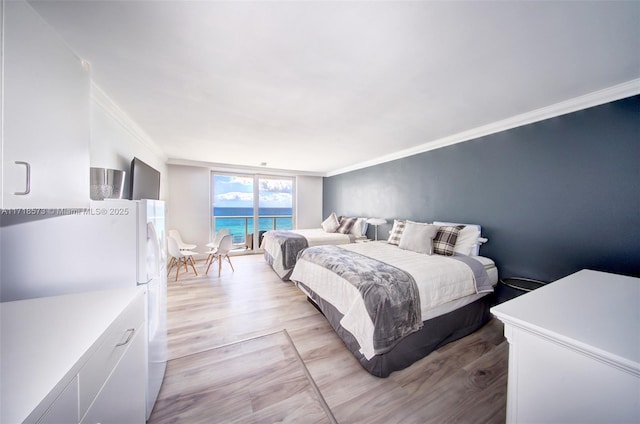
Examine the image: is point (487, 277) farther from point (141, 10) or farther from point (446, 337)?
point (141, 10)

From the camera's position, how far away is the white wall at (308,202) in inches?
256

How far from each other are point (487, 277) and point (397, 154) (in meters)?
2.66

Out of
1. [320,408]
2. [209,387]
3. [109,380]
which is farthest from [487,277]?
[109,380]

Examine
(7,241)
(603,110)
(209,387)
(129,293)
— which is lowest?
(209,387)

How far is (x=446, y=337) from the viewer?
6.89 ft

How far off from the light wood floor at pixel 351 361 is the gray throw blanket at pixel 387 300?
1.15 ft

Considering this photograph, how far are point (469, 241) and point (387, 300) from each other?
6.22ft

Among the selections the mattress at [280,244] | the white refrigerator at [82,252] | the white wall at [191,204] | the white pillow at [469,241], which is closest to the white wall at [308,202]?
the mattress at [280,244]

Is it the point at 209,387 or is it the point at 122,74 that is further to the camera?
the point at 122,74

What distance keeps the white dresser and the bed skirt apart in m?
0.87

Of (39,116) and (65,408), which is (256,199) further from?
(65,408)

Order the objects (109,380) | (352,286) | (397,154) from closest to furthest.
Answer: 1. (109,380)
2. (352,286)
3. (397,154)

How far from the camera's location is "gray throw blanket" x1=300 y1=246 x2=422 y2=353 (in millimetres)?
1643

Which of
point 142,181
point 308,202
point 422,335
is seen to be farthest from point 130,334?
point 308,202
